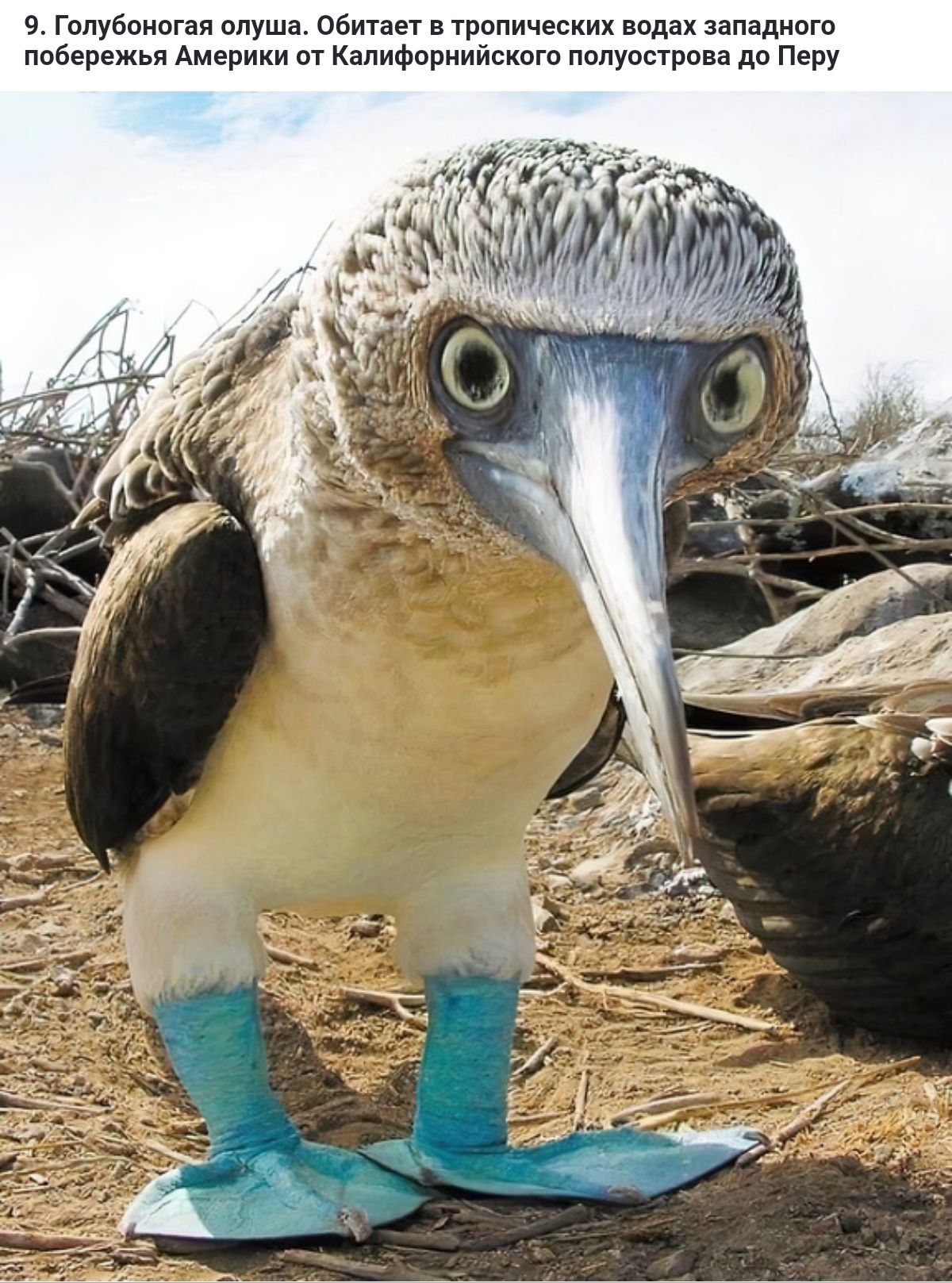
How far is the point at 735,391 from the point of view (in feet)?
6.60

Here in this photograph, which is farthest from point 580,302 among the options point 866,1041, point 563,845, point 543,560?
point 563,845

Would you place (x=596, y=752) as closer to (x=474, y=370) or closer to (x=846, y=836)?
(x=846, y=836)

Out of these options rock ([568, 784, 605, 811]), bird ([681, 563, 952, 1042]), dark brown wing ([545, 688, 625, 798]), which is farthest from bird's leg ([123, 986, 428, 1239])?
rock ([568, 784, 605, 811])

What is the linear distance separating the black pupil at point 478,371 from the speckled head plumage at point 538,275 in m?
0.05

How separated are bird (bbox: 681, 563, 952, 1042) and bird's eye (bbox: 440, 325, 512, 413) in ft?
5.05

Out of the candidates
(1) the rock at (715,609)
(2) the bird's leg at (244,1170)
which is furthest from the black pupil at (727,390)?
(1) the rock at (715,609)

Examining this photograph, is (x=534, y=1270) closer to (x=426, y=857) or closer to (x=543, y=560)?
(x=426, y=857)

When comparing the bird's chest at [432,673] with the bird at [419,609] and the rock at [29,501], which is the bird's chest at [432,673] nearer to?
the bird at [419,609]

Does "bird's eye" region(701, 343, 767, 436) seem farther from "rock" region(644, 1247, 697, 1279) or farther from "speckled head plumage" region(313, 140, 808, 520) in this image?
"rock" region(644, 1247, 697, 1279)

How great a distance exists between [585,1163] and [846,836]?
843mm

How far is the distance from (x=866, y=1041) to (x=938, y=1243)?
3.29 ft

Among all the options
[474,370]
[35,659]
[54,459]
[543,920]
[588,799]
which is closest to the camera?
[474,370]

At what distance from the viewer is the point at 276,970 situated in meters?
4.17

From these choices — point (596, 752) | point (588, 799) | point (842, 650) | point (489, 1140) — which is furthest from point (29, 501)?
point (489, 1140)
